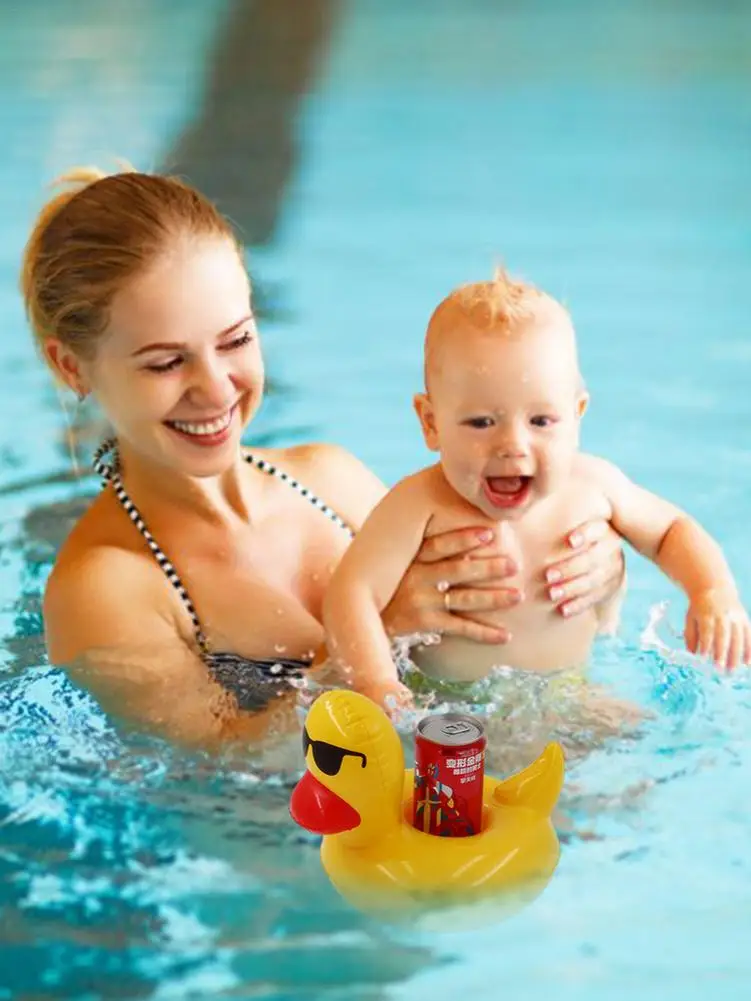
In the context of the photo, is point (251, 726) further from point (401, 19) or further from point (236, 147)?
point (401, 19)

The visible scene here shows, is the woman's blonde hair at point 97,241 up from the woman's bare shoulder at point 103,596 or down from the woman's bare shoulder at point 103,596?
up

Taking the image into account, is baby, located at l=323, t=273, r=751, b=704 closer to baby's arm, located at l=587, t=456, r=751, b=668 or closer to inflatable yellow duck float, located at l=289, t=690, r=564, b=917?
baby's arm, located at l=587, t=456, r=751, b=668

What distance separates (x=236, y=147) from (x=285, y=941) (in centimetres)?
522

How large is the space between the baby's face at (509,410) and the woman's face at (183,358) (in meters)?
0.33

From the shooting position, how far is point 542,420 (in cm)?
235

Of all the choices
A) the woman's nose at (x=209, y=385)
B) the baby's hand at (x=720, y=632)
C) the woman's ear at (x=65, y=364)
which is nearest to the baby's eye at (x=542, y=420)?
the baby's hand at (x=720, y=632)

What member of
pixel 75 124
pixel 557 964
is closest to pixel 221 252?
pixel 557 964

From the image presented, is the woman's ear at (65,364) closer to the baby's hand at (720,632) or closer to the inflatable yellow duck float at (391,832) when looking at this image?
the inflatable yellow duck float at (391,832)

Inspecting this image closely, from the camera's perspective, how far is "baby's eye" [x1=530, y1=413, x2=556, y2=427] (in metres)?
2.34

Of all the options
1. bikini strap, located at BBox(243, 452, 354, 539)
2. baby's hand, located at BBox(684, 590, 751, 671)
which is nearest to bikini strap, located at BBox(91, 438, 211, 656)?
bikini strap, located at BBox(243, 452, 354, 539)

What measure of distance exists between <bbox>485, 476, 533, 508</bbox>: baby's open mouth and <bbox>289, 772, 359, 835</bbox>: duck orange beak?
1.87ft

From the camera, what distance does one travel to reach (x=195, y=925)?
217 centimetres

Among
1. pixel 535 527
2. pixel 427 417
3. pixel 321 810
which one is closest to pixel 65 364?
pixel 427 417

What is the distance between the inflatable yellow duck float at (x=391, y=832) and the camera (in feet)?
6.60
